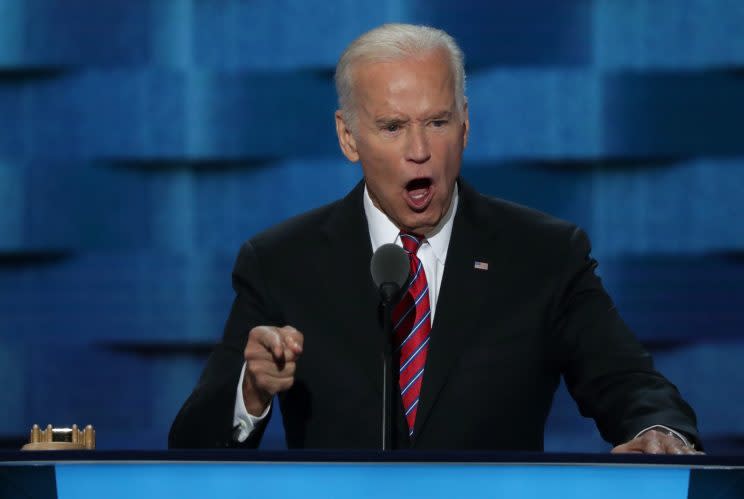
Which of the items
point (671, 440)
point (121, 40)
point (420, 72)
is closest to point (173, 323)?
point (121, 40)

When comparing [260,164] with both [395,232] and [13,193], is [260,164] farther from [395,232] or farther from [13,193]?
[395,232]

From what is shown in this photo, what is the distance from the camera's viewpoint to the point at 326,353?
240 centimetres

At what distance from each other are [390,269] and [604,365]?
0.62 m

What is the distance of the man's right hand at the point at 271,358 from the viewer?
191cm

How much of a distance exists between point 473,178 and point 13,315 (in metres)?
1.42

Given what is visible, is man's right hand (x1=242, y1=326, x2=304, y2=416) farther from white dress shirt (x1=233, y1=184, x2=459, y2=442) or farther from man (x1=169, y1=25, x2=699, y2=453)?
white dress shirt (x1=233, y1=184, x2=459, y2=442)

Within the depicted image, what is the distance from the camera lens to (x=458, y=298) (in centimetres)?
242

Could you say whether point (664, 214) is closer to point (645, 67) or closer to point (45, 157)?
point (645, 67)

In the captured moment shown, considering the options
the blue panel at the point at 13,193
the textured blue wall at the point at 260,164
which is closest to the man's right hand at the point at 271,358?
the textured blue wall at the point at 260,164

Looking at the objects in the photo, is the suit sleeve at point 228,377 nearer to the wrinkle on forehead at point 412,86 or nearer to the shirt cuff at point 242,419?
the shirt cuff at point 242,419

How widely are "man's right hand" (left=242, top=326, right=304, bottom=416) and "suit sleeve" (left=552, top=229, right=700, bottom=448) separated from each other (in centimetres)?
63

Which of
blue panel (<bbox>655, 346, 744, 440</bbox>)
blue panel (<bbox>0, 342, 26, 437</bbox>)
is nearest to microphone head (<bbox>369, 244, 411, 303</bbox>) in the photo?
blue panel (<bbox>655, 346, 744, 440</bbox>)

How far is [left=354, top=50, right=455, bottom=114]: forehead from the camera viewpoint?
239cm

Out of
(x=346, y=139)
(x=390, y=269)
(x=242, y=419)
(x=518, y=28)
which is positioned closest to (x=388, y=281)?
(x=390, y=269)
